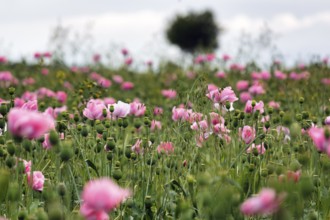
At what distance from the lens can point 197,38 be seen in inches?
1096

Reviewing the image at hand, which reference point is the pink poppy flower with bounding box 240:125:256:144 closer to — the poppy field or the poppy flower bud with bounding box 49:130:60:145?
the poppy field

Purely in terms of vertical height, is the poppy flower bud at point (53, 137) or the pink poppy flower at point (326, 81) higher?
the pink poppy flower at point (326, 81)

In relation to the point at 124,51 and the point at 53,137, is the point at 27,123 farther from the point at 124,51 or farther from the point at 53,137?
the point at 124,51

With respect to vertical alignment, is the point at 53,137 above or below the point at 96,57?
below

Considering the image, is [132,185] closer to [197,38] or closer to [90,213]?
[90,213]

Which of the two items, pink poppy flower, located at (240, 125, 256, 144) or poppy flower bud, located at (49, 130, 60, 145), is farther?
pink poppy flower, located at (240, 125, 256, 144)

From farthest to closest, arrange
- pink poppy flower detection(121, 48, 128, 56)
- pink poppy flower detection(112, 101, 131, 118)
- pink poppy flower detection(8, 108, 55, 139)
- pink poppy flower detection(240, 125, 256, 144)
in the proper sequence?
pink poppy flower detection(121, 48, 128, 56), pink poppy flower detection(112, 101, 131, 118), pink poppy flower detection(240, 125, 256, 144), pink poppy flower detection(8, 108, 55, 139)

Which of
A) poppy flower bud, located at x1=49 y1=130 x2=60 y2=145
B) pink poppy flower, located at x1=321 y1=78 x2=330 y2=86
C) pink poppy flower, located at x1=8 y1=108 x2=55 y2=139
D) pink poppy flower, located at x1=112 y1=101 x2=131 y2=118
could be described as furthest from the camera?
pink poppy flower, located at x1=321 y1=78 x2=330 y2=86

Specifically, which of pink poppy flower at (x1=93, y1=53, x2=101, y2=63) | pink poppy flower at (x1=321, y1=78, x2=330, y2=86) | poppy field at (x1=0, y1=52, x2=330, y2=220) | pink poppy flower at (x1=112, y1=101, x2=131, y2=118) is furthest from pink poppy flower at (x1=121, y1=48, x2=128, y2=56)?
pink poppy flower at (x1=112, y1=101, x2=131, y2=118)

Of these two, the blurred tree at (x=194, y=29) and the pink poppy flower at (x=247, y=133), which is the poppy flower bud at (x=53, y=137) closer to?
the pink poppy flower at (x=247, y=133)

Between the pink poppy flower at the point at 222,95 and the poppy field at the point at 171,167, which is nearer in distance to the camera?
the poppy field at the point at 171,167

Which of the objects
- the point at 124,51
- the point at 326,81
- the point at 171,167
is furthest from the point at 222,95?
the point at 124,51

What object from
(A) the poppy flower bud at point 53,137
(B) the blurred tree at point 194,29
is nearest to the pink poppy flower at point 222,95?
(A) the poppy flower bud at point 53,137

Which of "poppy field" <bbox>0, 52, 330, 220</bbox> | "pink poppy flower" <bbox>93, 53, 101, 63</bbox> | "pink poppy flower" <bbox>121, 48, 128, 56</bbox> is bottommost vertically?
"poppy field" <bbox>0, 52, 330, 220</bbox>
